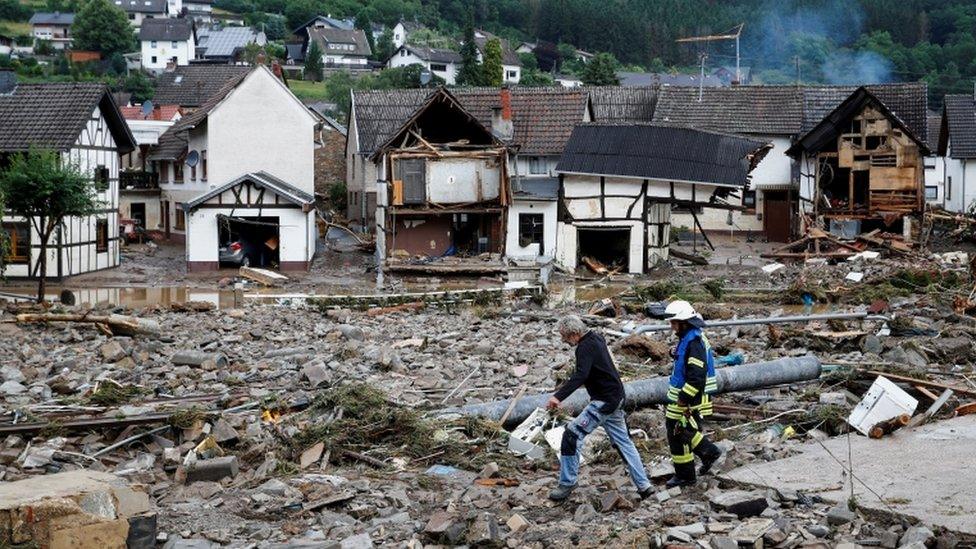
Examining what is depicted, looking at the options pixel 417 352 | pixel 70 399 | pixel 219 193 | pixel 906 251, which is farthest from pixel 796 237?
pixel 70 399

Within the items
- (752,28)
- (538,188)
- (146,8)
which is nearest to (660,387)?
(538,188)

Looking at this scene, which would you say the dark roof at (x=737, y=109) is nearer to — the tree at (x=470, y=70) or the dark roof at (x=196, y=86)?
the dark roof at (x=196, y=86)

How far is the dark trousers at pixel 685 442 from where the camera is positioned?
11047 millimetres

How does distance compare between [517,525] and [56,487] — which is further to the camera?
[517,525]

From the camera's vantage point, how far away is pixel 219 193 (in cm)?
3941

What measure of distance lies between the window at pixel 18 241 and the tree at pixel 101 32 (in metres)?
82.3

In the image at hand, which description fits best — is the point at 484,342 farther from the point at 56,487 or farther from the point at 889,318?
the point at 56,487

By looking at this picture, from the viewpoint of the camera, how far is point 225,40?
122625 millimetres

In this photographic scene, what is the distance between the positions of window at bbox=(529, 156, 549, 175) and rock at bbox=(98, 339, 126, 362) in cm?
2620

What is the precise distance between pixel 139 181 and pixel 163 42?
230ft

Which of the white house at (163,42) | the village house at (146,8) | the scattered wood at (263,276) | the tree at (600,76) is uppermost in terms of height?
the village house at (146,8)

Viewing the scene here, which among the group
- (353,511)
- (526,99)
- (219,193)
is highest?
(526,99)

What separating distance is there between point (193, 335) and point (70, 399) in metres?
6.85

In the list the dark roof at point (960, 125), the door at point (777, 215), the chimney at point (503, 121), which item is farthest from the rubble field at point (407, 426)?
the dark roof at point (960, 125)
